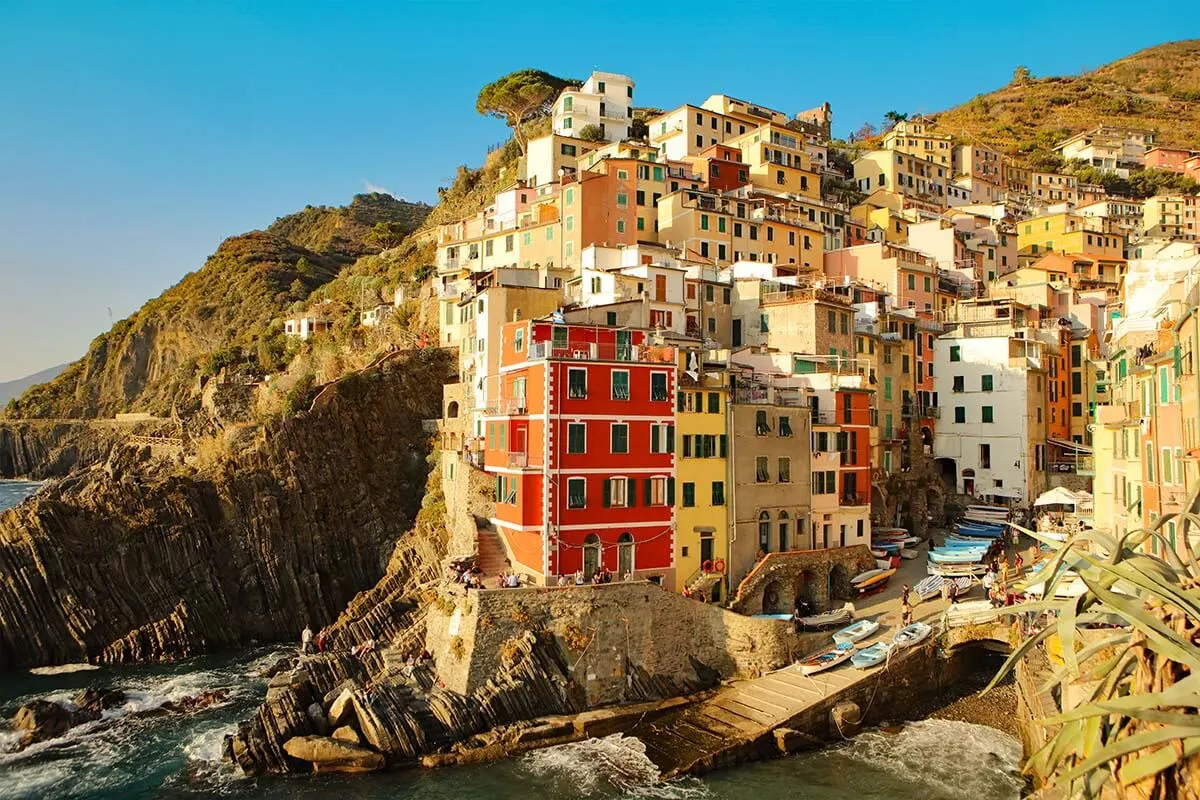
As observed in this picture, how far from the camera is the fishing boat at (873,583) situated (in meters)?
43.1

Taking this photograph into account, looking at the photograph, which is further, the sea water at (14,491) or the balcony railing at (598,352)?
the sea water at (14,491)

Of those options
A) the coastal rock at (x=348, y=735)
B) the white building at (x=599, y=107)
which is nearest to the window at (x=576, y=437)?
the coastal rock at (x=348, y=735)

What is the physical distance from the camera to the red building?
1463 inches

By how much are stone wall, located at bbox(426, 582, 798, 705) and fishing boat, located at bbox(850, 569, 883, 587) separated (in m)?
6.92

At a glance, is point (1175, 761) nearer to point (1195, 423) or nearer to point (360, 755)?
point (1195, 423)

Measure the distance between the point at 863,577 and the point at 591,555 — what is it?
47.9 feet

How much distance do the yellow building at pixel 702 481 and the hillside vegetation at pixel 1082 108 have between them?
4506 inches

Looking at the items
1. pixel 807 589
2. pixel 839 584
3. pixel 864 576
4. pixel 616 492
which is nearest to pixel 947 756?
pixel 807 589

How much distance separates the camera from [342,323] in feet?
261

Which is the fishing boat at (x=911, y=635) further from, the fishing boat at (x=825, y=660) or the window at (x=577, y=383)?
the window at (x=577, y=383)

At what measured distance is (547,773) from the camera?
1207 inches

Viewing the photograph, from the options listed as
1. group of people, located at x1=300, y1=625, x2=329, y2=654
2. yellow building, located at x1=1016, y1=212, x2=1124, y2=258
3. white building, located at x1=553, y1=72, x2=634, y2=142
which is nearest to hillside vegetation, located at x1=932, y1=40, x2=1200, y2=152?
yellow building, located at x1=1016, y1=212, x2=1124, y2=258

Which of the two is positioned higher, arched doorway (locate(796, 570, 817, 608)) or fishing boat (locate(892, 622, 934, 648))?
arched doorway (locate(796, 570, 817, 608))

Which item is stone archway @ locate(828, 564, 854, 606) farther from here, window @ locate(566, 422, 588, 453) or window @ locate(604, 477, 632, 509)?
window @ locate(566, 422, 588, 453)
